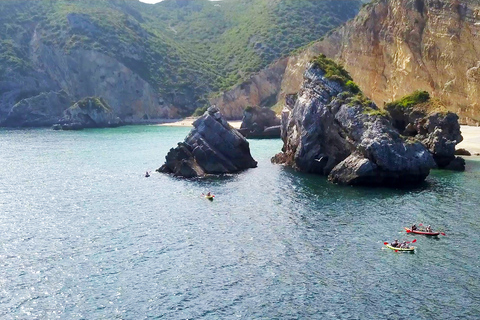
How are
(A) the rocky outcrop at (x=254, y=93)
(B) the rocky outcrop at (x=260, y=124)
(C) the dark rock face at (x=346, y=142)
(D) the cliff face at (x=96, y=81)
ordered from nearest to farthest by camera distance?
(C) the dark rock face at (x=346, y=142) → (B) the rocky outcrop at (x=260, y=124) → (A) the rocky outcrop at (x=254, y=93) → (D) the cliff face at (x=96, y=81)

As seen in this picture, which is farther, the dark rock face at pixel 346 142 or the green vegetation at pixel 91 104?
the green vegetation at pixel 91 104

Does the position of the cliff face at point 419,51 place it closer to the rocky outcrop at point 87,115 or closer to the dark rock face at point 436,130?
the dark rock face at point 436,130

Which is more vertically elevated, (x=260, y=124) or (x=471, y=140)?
(x=260, y=124)

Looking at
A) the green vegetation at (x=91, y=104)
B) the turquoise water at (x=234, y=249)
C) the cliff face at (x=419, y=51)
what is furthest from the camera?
the green vegetation at (x=91, y=104)

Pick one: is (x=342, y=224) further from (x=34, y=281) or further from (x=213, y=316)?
(x=34, y=281)

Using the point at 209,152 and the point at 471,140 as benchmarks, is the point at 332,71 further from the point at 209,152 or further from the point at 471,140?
the point at 471,140

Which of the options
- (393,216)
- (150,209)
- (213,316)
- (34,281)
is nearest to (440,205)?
(393,216)

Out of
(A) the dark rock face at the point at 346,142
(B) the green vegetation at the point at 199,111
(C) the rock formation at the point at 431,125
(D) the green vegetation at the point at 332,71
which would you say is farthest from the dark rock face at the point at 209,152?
(B) the green vegetation at the point at 199,111

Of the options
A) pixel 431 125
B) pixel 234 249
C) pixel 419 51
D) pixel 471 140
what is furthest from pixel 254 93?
pixel 234 249
